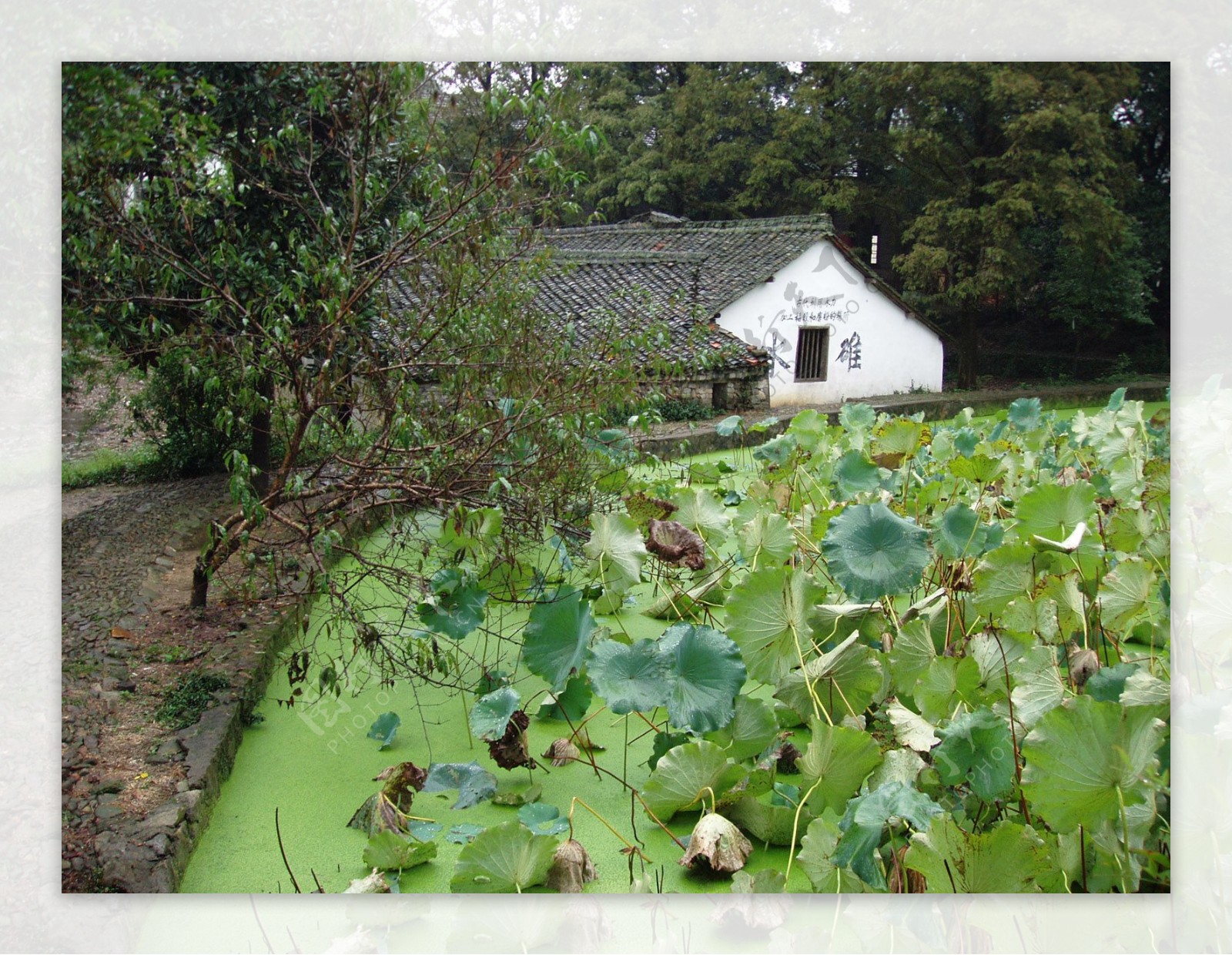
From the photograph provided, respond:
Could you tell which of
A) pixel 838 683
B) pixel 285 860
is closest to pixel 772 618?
pixel 838 683

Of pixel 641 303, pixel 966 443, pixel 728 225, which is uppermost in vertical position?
pixel 728 225

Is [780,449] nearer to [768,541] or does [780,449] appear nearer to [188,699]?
[768,541]

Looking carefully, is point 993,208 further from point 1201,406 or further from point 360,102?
point 360,102

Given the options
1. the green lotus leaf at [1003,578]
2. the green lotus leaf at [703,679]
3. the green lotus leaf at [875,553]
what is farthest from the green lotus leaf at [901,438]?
the green lotus leaf at [703,679]

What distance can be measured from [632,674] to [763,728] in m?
0.26

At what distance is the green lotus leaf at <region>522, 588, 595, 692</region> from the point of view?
1703 mm

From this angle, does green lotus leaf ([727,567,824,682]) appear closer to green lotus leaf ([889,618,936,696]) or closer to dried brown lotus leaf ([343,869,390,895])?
green lotus leaf ([889,618,936,696])

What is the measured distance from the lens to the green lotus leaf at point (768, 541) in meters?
2.17

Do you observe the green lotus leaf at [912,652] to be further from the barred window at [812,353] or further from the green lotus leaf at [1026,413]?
the barred window at [812,353]

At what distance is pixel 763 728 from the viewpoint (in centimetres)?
165

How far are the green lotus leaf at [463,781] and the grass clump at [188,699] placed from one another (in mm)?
571

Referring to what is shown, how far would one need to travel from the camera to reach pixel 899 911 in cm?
131

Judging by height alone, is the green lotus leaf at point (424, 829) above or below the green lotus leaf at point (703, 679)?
below

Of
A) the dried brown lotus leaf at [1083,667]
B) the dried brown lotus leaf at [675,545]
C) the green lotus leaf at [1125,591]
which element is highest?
the dried brown lotus leaf at [675,545]
